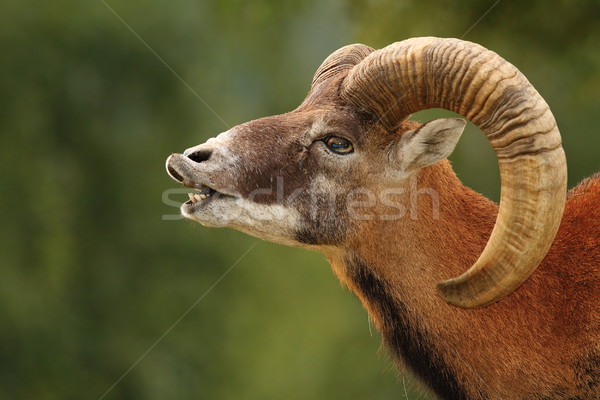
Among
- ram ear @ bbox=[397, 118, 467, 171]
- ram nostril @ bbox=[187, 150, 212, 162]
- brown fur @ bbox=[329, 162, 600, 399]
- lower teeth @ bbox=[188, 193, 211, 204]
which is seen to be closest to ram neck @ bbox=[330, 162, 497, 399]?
brown fur @ bbox=[329, 162, 600, 399]

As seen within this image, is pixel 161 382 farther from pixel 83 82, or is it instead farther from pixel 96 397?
pixel 83 82

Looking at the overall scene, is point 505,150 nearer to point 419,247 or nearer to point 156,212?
point 419,247

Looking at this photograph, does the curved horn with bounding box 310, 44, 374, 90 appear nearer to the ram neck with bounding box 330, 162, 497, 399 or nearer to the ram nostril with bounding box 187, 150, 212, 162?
the ram neck with bounding box 330, 162, 497, 399

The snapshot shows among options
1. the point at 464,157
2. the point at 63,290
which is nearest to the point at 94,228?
the point at 63,290

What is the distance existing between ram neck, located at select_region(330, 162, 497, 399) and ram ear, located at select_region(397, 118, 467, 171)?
20 centimetres

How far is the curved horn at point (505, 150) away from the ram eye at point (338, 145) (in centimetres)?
76

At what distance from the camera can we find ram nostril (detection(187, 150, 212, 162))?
6.23 metres

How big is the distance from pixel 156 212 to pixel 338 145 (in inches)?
349

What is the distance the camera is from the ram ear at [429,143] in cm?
628

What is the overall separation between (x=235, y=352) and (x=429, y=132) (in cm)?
922

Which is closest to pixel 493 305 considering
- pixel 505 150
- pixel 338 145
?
pixel 505 150

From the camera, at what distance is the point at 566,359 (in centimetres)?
590

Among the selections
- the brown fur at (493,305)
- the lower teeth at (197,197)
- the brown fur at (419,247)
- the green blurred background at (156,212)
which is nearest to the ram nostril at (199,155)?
the brown fur at (419,247)

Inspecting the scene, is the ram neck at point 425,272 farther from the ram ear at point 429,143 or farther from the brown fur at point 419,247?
the ram ear at point 429,143
